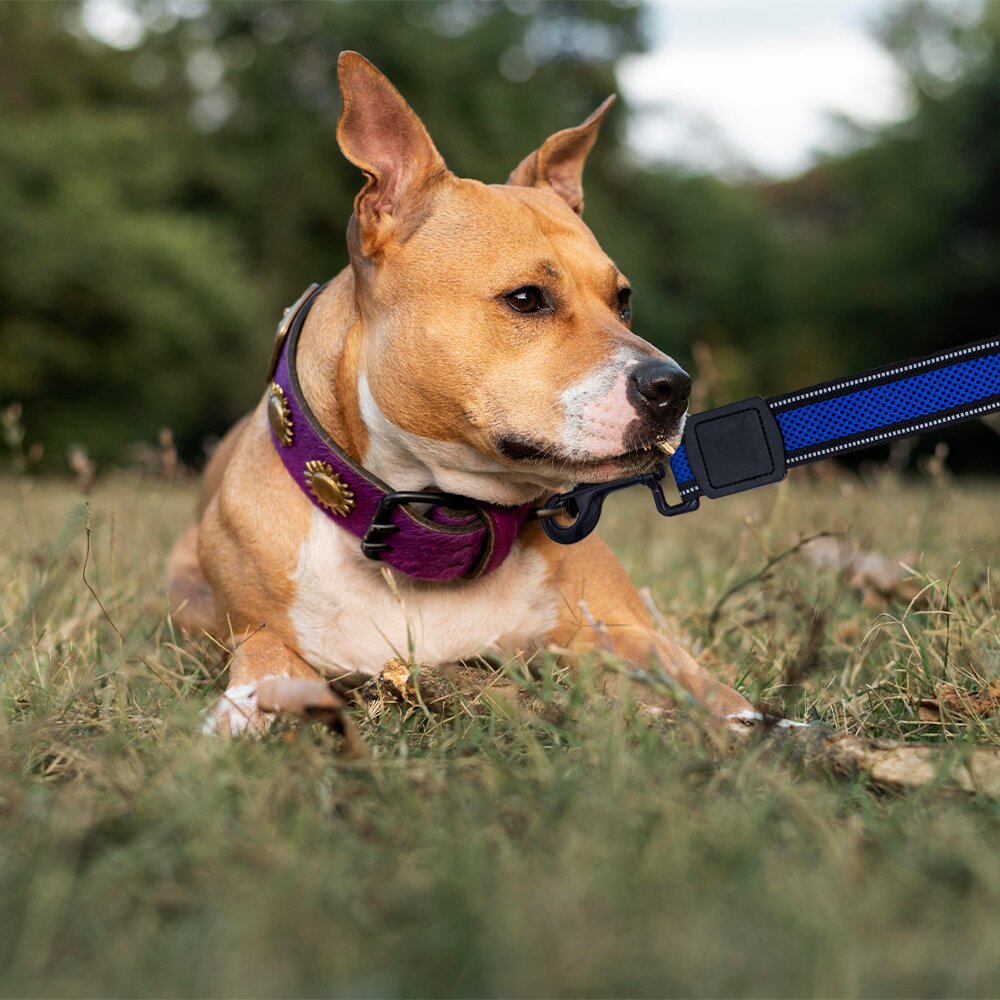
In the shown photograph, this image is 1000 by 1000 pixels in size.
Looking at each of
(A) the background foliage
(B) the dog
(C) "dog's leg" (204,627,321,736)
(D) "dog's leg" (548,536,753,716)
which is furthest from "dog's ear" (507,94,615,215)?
(A) the background foliage

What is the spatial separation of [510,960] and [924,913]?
20.1 inches

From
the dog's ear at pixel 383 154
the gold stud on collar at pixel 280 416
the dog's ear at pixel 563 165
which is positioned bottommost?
the gold stud on collar at pixel 280 416

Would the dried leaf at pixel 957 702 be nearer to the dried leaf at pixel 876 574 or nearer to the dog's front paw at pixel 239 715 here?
the dried leaf at pixel 876 574

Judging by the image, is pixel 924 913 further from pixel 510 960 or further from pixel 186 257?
pixel 186 257

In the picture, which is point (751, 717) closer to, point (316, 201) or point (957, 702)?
point (957, 702)

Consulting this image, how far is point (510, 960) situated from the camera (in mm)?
1233

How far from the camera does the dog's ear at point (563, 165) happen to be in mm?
3209

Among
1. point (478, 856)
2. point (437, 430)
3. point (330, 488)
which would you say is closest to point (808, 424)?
point (437, 430)

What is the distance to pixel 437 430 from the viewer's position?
8.19 ft

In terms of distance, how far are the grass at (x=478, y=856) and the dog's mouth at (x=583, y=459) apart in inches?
18.2

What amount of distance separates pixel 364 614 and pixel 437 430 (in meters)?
0.47

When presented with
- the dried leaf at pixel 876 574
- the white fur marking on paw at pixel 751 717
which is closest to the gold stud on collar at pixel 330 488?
the white fur marking on paw at pixel 751 717

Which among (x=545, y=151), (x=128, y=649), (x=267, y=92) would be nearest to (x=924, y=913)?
(x=128, y=649)

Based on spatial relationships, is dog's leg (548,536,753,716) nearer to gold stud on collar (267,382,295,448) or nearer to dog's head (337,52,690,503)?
dog's head (337,52,690,503)
